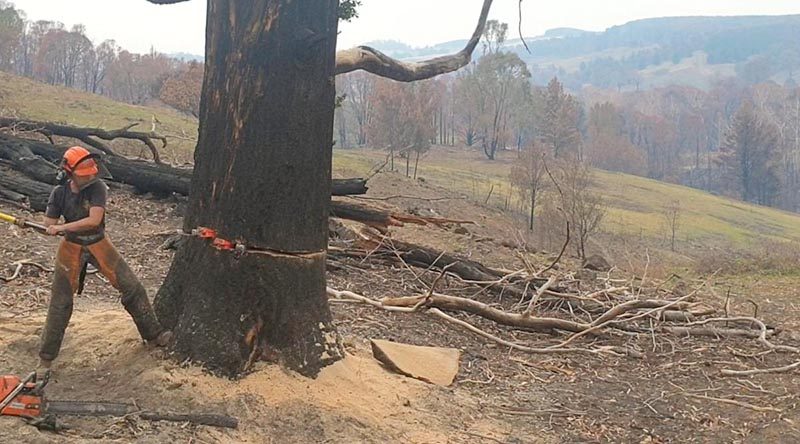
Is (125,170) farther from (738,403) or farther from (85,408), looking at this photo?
(738,403)

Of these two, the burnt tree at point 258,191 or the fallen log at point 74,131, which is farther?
the fallen log at point 74,131

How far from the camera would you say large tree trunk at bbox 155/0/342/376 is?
4.20m

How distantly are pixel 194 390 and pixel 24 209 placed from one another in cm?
702

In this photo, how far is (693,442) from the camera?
186 inches

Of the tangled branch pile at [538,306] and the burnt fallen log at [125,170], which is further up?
the burnt fallen log at [125,170]

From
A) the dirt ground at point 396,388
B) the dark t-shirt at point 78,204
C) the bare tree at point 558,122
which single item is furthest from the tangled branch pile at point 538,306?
the bare tree at point 558,122

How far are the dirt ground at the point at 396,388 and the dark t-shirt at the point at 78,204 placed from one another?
29.5 inches

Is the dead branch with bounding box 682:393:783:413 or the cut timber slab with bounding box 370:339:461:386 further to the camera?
the dead branch with bounding box 682:393:783:413

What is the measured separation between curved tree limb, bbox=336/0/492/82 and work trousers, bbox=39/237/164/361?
2195mm

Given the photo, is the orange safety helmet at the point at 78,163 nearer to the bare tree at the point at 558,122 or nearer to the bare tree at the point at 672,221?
the bare tree at the point at 672,221

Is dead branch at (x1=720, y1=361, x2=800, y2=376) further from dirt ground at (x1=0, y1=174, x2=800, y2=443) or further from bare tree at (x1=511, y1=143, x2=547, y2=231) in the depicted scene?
bare tree at (x1=511, y1=143, x2=547, y2=231)

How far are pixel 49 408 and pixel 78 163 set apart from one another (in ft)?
4.38

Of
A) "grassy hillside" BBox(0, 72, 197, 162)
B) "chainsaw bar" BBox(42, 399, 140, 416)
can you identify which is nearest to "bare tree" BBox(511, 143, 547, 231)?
"grassy hillside" BBox(0, 72, 197, 162)

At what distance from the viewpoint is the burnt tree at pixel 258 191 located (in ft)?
13.8
